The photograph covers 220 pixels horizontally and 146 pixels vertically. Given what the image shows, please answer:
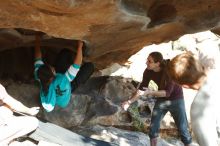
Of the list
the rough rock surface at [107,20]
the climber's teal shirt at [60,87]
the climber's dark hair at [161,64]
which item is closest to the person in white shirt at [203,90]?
the rough rock surface at [107,20]

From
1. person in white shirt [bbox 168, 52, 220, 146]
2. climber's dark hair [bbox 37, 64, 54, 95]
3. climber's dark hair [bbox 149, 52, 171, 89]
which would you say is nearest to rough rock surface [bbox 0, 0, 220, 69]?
climber's dark hair [bbox 149, 52, 171, 89]

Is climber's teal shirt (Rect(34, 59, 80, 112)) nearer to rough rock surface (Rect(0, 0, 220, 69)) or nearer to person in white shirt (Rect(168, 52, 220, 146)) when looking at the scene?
rough rock surface (Rect(0, 0, 220, 69))

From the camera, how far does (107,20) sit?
4.80 metres

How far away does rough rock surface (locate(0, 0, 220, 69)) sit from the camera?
422 cm

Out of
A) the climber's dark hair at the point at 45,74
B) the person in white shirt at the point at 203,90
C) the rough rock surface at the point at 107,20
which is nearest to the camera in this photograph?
the person in white shirt at the point at 203,90

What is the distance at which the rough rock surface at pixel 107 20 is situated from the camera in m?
4.22

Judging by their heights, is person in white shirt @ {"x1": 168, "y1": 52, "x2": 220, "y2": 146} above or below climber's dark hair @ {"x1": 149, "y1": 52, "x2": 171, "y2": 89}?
below

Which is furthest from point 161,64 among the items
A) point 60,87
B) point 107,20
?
point 60,87

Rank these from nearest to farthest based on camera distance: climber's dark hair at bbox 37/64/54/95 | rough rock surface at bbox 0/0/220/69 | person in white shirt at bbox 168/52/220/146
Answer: person in white shirt at bbox 168/52/220/146, rough rock surface at bbox 0/0/220/69, climber's dark hair at bbox 37/64/54/95

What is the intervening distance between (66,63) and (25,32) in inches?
31.3

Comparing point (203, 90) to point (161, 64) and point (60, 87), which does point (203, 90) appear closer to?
point (161, 64)

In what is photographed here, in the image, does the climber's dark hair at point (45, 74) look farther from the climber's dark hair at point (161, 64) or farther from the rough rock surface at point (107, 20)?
the climber's dark hair at point (161, 64)

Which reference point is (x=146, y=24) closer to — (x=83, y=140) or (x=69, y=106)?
(x=83, y=140)

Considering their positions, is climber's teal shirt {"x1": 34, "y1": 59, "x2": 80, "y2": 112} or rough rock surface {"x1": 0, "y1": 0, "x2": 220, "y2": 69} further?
climber's teal shirt {"x1": 34, "y1": 59, "x2": 80, "y2": 112}
